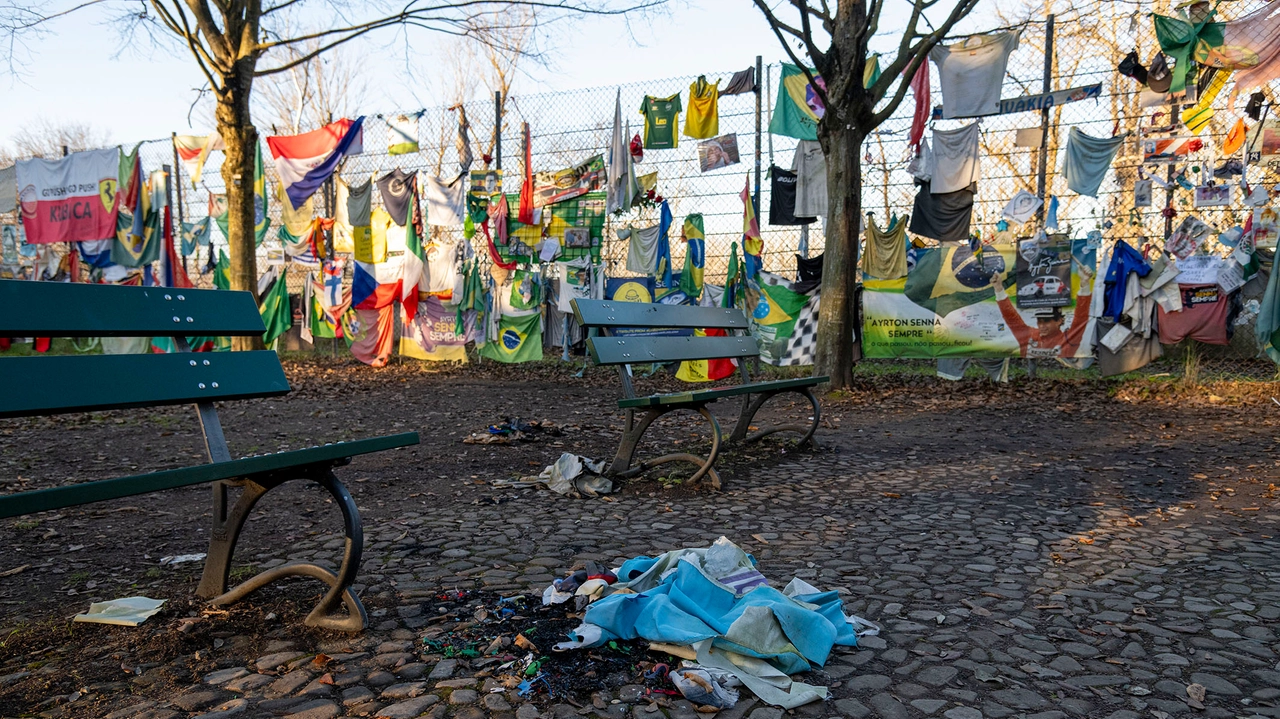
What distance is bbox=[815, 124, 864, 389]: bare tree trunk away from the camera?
870 cm

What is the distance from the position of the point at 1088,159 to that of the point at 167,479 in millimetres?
9999

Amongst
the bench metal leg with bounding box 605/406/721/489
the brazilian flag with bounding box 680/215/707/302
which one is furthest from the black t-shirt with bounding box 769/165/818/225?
the bench metal leg with bounding box 605/406/721/489

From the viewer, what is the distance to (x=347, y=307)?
12.7 metres

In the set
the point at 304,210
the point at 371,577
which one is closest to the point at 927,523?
the point at 371,577

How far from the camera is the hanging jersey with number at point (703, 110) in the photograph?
10.9 metres

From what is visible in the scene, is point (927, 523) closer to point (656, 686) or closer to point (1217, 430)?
point (656, 686)

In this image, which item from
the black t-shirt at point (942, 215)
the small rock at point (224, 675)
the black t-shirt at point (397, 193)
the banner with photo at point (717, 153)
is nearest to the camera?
the small rock at point (224, 675)

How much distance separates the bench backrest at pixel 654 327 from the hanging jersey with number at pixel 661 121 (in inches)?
200

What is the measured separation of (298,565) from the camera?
278 centimetres

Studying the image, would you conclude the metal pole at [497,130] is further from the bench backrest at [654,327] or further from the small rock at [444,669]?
the small rock at [444,669]

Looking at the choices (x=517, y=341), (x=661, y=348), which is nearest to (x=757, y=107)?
(x=517, y=341)

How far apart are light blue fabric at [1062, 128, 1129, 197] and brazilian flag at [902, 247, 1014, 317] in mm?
1230

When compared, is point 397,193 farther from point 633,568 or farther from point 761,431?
point 633,568

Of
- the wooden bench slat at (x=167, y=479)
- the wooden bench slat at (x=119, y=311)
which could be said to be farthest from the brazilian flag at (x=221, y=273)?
the wooden bench slat at (x=167, y=479)
